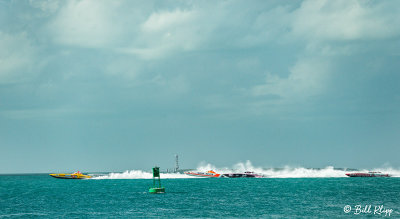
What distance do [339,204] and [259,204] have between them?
1369cm

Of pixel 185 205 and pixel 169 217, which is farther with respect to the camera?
pixel 185 205

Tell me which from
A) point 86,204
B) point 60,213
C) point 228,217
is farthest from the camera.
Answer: point 86,204

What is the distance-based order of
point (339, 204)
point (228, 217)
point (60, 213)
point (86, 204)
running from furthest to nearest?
point (86, 204)
point (339, 204)
point (60, 213)
point (228, 217)

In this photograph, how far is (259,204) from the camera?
8119cm

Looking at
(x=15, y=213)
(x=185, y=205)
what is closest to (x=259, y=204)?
(x=185, y=205)

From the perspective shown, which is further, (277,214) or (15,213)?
(15,213)

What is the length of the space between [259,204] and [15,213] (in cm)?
4097

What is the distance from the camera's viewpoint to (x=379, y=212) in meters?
65.9

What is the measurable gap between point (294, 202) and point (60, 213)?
41.0m

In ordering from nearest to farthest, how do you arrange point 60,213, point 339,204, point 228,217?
point 228,217 < point 60,213 < point 339,204

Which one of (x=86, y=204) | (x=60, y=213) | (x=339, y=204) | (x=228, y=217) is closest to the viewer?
(x=228, y=217)

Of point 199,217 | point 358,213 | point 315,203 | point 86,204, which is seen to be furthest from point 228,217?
point 86,204

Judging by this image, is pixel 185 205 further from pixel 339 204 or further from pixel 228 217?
pixel 339 204

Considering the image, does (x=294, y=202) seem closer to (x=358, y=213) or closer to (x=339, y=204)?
(x=339, y=204)
